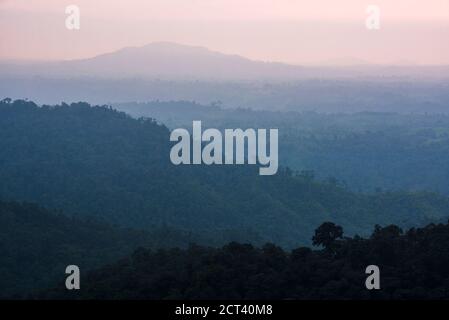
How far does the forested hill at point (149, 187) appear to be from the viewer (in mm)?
42656

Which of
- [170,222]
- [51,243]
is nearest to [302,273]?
[51,243]

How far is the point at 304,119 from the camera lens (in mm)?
97688

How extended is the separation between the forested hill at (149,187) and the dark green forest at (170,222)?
93 millimetres

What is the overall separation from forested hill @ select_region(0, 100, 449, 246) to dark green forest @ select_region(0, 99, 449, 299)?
0.30 ft

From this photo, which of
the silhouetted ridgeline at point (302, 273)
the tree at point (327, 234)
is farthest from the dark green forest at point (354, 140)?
the silhouetted ridgeline at point (302, 273)

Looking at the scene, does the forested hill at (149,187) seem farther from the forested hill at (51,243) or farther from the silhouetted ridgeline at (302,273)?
the silhouetted ridgeline at (302,273)

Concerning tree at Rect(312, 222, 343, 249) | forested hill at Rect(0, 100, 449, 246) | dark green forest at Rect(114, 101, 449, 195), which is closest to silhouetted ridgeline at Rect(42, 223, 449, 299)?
tree at Rect(312, 222, 343, 249)

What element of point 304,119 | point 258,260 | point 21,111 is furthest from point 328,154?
point 258,260

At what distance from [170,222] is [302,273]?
24825 mm

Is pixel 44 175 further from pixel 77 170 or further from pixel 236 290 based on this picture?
pixel 236 290

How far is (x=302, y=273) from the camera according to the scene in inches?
692

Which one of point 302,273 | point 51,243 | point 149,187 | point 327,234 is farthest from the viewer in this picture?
point 149,187

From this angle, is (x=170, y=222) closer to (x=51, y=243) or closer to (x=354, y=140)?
(x=51, y=243)
